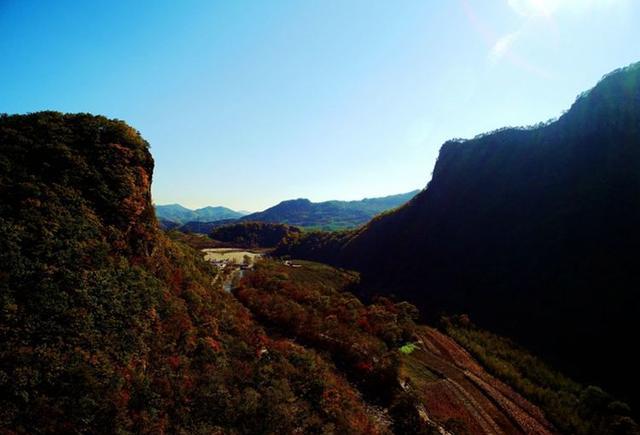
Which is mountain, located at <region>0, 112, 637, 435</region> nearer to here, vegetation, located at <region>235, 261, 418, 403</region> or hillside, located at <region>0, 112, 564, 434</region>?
hillside, located at <region>0, 112, 564, 434</region>

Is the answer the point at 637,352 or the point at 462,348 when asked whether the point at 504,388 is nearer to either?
the point at 462,348

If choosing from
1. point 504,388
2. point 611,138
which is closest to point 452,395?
point 504,388

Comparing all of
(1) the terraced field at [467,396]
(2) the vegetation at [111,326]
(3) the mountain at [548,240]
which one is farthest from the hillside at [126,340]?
(3) the mountain at [548,240]

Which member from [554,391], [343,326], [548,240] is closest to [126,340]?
[343,326]

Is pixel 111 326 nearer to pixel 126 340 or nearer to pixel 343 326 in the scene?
pixel 126 340

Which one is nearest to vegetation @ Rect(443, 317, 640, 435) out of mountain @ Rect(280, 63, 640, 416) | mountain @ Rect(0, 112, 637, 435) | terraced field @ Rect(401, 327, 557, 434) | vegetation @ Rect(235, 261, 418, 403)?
mountain @ Rect(0, 112, 637, 435)
